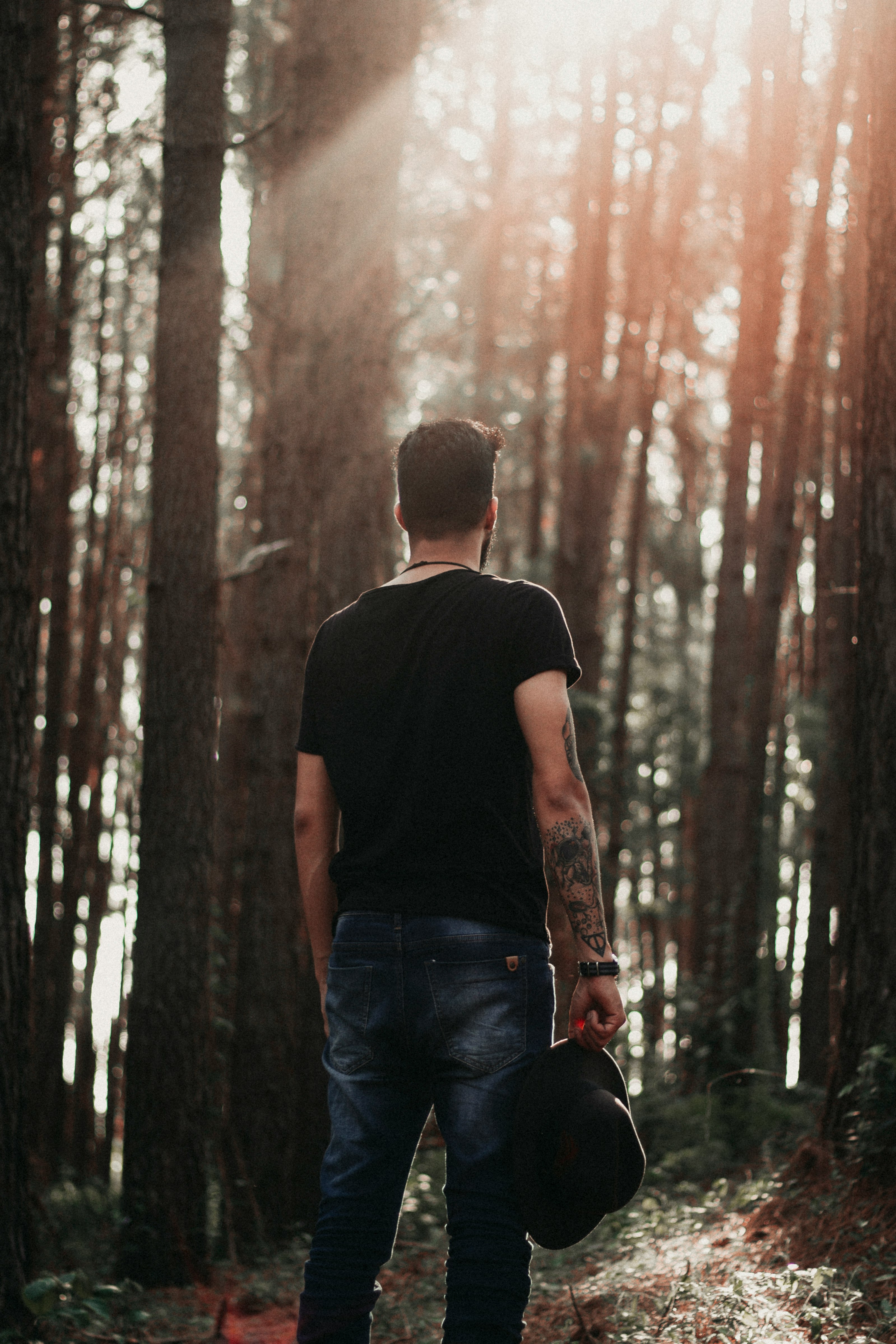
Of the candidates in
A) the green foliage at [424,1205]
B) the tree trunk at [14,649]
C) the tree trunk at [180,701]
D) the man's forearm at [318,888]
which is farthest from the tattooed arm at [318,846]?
the green foliage at [424,1205]

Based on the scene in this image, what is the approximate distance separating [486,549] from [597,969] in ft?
3.63

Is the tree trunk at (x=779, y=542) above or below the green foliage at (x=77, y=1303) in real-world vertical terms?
above

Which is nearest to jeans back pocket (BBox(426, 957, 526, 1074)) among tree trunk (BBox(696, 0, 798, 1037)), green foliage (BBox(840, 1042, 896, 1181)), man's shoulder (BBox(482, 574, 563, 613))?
man's shoulder (BBox(482, 574, 563, 613))

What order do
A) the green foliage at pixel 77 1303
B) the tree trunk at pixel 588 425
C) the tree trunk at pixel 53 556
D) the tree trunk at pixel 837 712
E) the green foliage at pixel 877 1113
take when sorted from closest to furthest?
the green foliage at pixel 77 1303
the green foliage at pixel 877 1113
the tree trunk at pixel 53 556
the tree trunk at pixel 837 712
the tree trunk at pixel 588 425

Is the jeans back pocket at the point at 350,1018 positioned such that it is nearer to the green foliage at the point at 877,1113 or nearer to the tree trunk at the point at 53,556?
the green foliage at the point at 877,1113

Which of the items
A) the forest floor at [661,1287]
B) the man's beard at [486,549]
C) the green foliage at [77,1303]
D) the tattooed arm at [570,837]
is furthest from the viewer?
the green foliage at [77,1303]

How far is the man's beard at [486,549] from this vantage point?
3.01 m

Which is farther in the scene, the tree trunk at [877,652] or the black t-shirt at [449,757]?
the tree trunk at [877,652]

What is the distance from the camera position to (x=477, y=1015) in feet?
8.42

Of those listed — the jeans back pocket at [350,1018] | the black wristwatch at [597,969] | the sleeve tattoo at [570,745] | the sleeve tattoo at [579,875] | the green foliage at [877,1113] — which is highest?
the sleeve tattoo at [570,745]

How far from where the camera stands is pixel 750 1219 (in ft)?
17.8

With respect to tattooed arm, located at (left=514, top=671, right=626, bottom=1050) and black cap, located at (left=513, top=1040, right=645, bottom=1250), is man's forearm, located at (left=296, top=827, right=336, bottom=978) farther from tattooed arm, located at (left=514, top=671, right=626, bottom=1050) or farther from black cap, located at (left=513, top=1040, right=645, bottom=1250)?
black cap, located at (left=513, top=1040, right=645, bottom=1250)

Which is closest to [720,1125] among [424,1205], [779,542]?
[424,1205]

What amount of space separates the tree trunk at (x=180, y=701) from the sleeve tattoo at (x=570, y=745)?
3.87 meters
